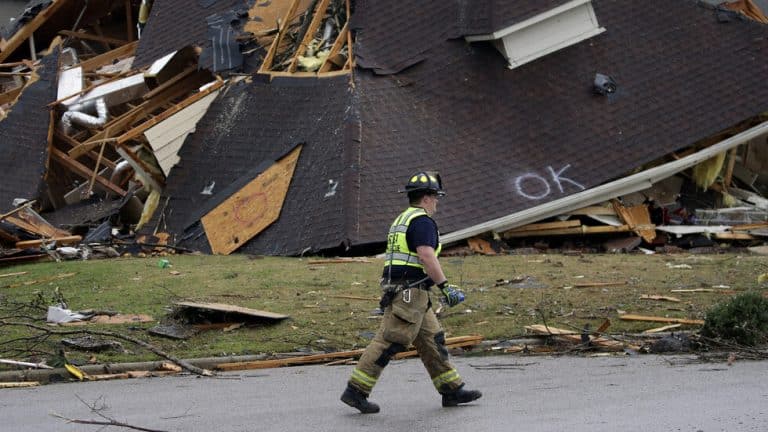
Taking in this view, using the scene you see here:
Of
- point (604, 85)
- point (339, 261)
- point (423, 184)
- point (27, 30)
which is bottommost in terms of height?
point (339, 261)

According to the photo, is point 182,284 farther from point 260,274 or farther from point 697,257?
point 697,257

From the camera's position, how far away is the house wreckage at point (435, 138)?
18734 millimetres

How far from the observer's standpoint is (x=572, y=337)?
11359 mm

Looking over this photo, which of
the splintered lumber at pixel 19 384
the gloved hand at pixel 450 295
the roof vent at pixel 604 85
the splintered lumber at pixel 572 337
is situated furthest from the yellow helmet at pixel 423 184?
the roof vent at pixel 604 85

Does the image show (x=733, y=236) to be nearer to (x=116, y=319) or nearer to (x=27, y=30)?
(x=116, y=319)

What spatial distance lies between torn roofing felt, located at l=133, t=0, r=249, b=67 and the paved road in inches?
583

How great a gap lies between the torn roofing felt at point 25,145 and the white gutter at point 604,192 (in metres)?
8.36

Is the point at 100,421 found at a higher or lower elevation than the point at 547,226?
lower

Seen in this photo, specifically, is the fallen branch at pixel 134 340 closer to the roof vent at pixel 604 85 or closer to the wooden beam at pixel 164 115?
the wooden beam at pixel 164 115

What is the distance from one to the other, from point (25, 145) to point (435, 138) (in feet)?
26.8

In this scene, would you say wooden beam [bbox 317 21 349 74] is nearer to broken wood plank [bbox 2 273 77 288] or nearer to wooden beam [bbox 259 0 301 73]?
wooden beam [bbox 259 0 301 73]

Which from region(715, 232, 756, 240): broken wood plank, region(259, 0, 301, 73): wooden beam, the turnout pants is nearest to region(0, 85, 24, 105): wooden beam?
region(259, 0, 301, 73): wooden beam

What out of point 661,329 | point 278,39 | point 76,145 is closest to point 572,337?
point 661,329

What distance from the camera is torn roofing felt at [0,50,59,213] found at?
21.9 meters
